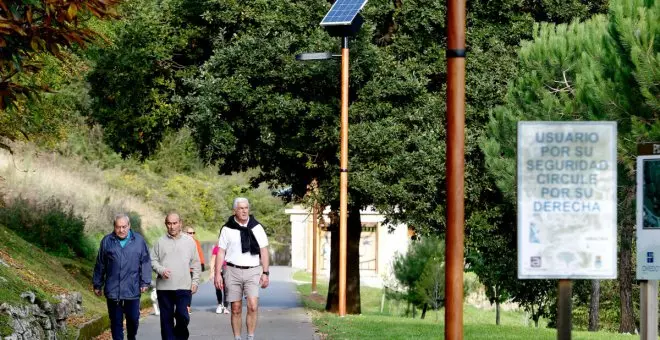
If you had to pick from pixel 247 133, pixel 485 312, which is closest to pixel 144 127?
pixel 247 133

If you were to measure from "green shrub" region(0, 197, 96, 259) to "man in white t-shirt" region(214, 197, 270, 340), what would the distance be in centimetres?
1232

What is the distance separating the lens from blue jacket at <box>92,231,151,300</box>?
16.3m

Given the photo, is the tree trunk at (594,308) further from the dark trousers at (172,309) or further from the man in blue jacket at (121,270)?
the man in blue jacket at (121,270)

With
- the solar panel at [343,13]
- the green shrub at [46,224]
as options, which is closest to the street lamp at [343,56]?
the solar panel at [343,13]

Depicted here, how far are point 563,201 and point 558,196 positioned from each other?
51 mm

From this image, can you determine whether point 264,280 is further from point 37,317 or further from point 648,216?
point 648,216

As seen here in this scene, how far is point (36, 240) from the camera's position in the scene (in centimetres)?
2916

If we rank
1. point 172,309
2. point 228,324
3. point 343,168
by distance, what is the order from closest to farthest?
point 172,309
point 228,324
point 343,168

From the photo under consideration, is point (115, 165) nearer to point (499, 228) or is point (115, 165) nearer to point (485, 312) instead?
point (485, 312)

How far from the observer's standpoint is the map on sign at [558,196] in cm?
928

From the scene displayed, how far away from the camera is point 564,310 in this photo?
9.56 m

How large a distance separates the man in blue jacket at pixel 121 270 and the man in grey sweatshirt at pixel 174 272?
0.19 meters

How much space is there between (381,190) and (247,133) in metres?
3.81

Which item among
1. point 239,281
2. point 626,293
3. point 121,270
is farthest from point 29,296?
point 626,293
